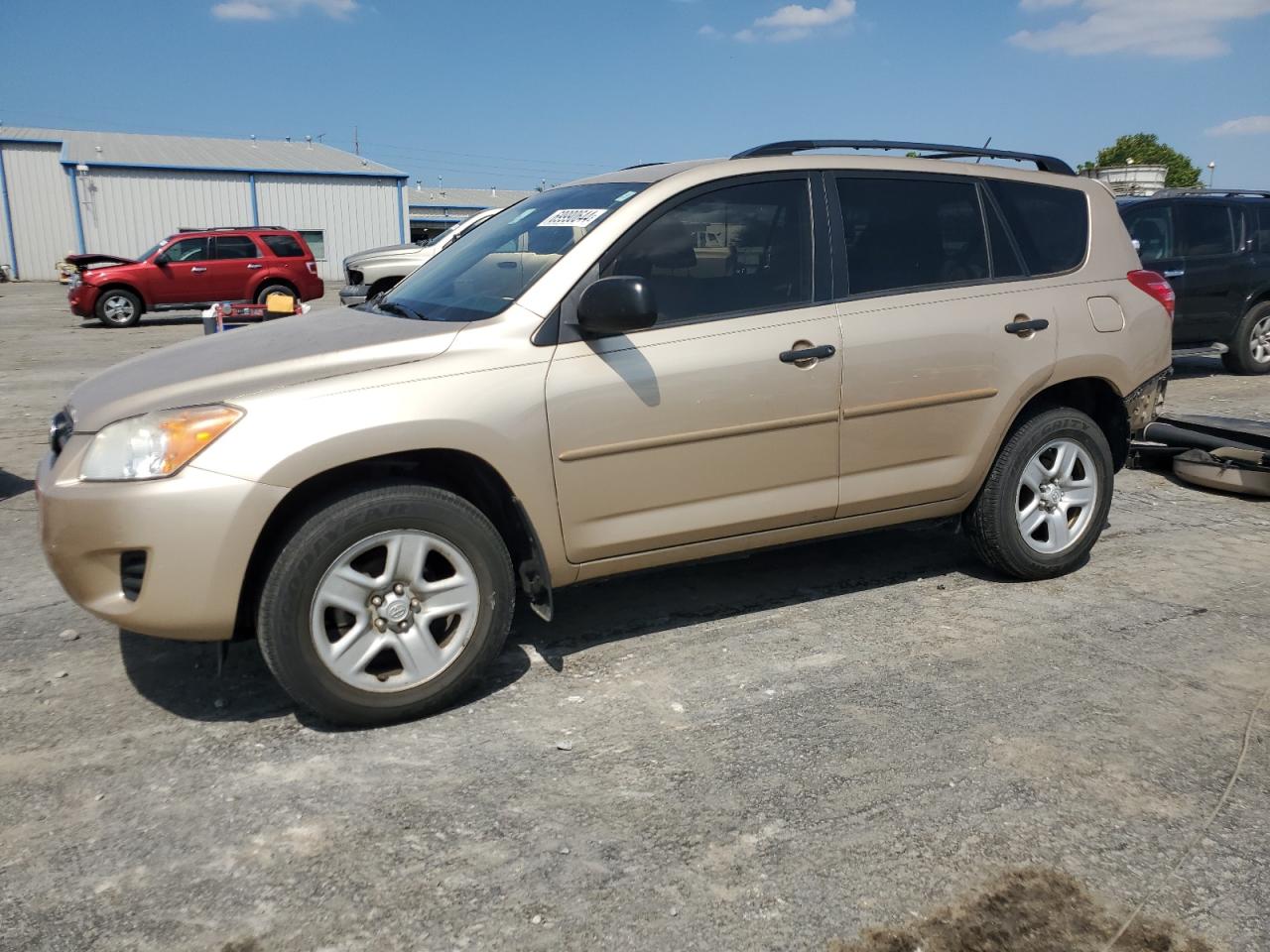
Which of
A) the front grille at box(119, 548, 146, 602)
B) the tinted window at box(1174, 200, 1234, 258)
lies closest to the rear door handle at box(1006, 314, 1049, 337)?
the front grille at box(119, 548, 146, 602)

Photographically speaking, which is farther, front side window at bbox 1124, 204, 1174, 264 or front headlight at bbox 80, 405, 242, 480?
front side window at bbox 1124, 204, 1174, 264

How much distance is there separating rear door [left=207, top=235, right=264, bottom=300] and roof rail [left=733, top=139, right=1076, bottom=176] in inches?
735

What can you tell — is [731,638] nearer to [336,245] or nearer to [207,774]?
[207,774]

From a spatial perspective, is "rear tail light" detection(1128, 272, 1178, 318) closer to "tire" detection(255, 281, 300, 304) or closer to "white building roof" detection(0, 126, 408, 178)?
"tire" detection(255, 281, 300, 304)

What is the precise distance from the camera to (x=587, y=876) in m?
2.62

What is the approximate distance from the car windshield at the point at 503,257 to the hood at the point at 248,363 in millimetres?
187

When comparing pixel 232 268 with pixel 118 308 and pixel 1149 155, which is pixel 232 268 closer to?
pixel 118 308

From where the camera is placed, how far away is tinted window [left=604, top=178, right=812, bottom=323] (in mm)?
3791

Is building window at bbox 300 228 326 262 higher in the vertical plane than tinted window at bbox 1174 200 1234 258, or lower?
higher

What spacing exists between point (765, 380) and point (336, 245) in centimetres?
4095

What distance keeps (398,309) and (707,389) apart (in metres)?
1.30

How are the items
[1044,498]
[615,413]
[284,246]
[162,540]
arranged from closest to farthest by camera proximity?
[162,540]
[615,413]
[1044,498]
[284,246]

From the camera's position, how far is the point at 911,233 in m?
4.33

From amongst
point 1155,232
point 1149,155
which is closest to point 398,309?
point 1155,232
